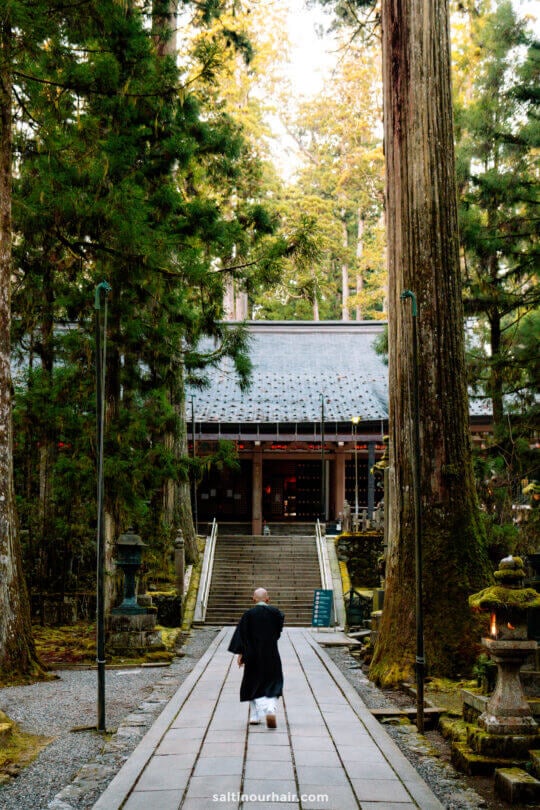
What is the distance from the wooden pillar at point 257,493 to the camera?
85.6 feet

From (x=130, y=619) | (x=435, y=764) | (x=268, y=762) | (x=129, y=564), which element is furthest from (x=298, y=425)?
(x=268, y=762)

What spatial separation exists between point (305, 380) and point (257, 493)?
17.1 ft

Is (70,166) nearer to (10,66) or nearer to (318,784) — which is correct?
(10,66)

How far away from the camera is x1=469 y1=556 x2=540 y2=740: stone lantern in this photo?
235 inches

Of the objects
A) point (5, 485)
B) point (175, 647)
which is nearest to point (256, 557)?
point (175, 647)

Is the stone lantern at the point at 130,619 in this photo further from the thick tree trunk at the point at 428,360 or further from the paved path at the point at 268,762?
the thick tree trunk at the point at 428,360

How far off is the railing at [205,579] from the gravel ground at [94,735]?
705cm

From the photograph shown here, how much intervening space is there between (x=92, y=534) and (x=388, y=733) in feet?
35.2

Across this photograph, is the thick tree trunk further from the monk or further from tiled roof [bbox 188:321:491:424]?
tiled roof [bbox 188:321:491:424]

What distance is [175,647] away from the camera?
13898 mm

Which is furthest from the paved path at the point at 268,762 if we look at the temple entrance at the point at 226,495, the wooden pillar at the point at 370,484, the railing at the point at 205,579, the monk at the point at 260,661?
the temple entrance at the point at 226,495

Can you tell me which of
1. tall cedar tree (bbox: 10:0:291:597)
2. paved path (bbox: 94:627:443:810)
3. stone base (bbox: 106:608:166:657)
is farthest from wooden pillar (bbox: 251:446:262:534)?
paved path (bbox: 94:627:443:810)

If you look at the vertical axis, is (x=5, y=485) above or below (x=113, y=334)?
below

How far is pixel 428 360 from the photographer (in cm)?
987
